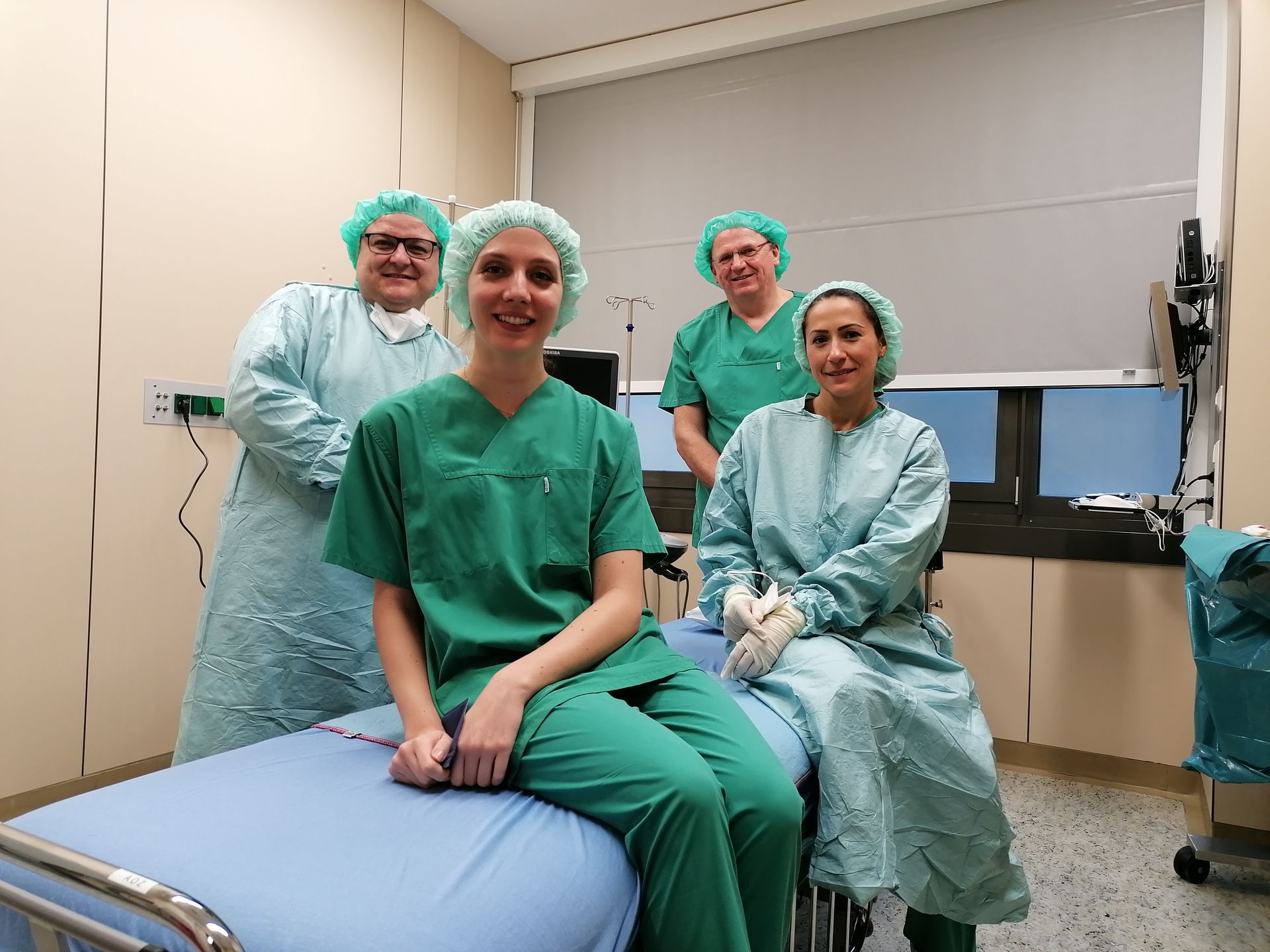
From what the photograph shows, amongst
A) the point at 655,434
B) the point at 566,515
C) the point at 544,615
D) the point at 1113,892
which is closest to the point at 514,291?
the point at 566,515

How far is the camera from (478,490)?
1.27 metres

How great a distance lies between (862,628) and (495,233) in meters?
1.06

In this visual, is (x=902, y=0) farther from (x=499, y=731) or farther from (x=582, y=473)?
(x=499, y=731)

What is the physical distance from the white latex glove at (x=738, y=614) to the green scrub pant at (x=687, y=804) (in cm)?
43

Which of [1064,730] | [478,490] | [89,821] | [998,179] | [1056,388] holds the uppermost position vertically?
[998,179]

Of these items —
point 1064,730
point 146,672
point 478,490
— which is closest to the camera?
point 478,490

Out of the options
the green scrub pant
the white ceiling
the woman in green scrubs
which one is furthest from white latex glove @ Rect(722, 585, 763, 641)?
the white ceiling

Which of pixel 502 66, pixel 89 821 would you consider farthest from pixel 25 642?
pixel 502 66

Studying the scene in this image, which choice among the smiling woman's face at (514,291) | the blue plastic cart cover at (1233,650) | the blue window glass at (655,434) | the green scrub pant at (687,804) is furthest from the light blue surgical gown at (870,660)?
the blue window glass at (655,434)

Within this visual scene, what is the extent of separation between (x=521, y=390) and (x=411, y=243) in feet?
2.93

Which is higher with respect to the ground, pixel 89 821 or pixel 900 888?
pixel 89 821

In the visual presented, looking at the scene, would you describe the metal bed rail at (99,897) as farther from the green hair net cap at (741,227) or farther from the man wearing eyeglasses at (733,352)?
the green hair net cap at (741,227)

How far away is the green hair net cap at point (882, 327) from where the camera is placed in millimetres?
1922

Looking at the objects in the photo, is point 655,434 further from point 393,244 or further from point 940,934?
point 940,934
